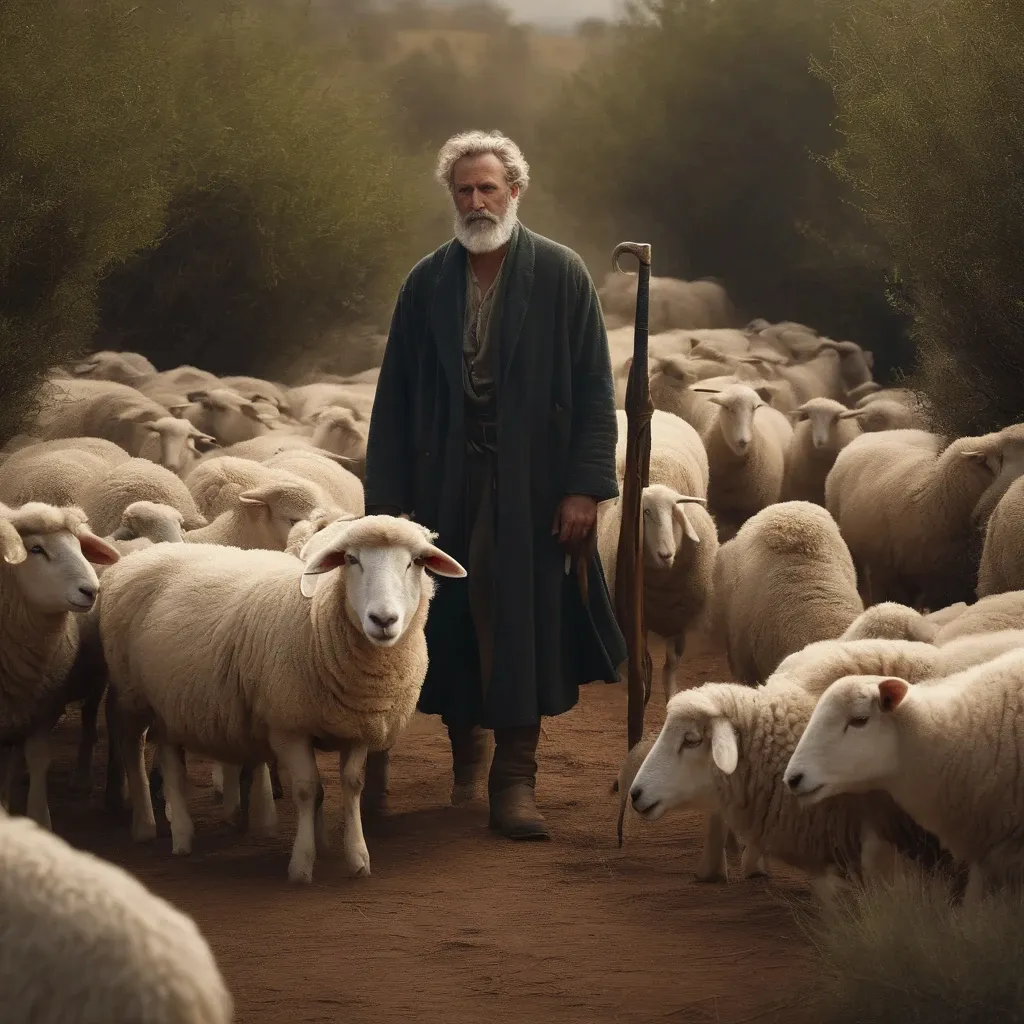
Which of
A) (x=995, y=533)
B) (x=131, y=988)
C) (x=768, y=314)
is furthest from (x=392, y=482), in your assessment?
(x=768, y=314)

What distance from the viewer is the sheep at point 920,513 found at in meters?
9.48

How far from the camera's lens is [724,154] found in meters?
24.9

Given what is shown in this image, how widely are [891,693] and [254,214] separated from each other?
46.3 ft

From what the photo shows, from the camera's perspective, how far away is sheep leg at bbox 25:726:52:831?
6.22 m

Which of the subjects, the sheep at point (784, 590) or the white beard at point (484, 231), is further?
the sheep at point (784, 590)

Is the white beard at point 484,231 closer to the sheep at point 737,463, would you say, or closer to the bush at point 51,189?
the bush at point 51,189

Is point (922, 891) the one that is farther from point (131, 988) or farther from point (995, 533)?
point (995, 533)

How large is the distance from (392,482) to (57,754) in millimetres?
2659

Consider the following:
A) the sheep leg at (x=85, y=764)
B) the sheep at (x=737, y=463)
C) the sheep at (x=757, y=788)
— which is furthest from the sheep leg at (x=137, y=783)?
the sheep at (x=737, y=463)

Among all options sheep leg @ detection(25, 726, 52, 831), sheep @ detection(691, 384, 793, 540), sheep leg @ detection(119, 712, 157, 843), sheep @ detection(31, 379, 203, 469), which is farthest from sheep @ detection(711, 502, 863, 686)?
sheep @ detection(31, 379, 203, 469)

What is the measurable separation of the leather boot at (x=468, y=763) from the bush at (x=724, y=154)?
54.6 feet

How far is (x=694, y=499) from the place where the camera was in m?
8.74

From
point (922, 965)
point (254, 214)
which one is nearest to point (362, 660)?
point (922, 965)

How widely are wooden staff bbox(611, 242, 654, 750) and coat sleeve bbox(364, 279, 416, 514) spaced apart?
2.92 ft
